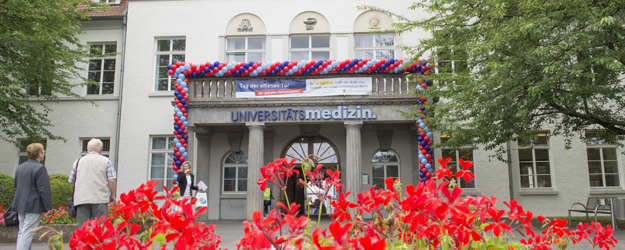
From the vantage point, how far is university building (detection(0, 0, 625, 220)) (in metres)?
14.4

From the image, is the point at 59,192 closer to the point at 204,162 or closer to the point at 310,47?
the point at 204,162

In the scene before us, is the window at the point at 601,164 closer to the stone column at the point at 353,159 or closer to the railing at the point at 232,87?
the railing at the point at 232,87

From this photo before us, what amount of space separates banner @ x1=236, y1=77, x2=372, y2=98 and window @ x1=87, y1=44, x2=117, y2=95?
22.0ft

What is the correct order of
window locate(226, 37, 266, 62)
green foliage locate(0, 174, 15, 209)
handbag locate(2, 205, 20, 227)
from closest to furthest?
handbag locate(2, 205, 20, 227) → green foliage locate(0, 174, 15, 209) → window locate(226, 37, 266, 62)

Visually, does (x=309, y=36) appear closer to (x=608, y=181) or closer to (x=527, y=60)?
(x=527, y=60)

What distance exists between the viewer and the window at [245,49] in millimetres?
15625

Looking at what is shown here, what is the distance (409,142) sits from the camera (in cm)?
1469

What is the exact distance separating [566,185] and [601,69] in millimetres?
6421

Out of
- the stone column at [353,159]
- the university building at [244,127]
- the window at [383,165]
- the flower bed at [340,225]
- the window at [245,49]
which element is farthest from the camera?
the window at [245,49]

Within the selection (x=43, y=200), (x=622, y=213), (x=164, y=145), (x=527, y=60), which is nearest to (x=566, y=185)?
(x=622, y=213)

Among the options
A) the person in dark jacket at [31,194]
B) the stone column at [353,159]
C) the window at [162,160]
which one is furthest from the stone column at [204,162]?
the person in dark jacket at [31,194]

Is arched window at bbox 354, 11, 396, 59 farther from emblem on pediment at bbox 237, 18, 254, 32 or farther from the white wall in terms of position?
the white wall

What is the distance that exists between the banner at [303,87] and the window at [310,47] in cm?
316

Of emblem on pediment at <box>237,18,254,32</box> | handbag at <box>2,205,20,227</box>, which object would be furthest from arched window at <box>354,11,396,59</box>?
handbag at <box>2,205,20,227</box>
